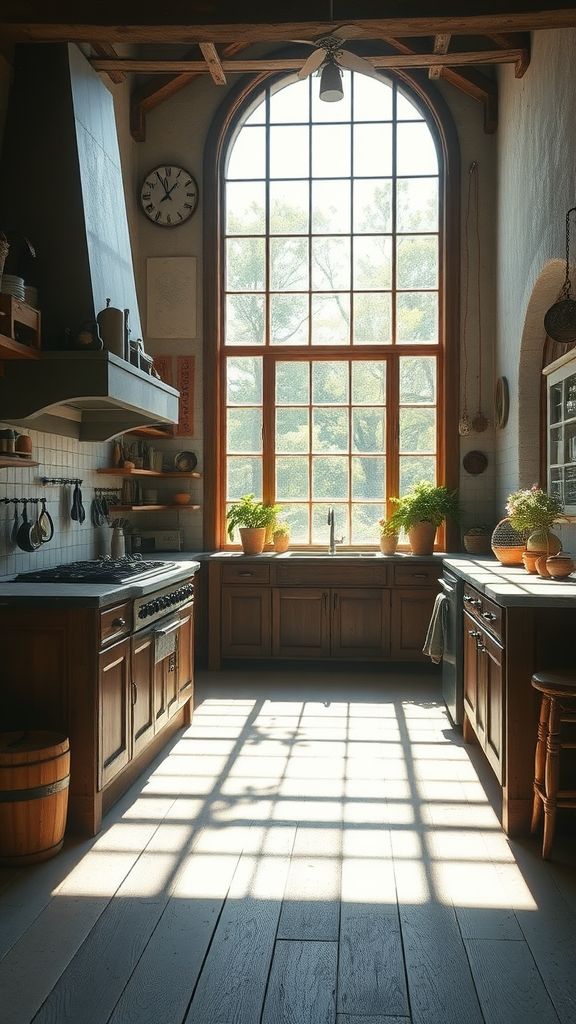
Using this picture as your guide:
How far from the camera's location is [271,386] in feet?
23.0

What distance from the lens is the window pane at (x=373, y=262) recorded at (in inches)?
273

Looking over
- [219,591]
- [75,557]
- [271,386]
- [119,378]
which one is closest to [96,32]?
[119,378]

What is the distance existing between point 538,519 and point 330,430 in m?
2.74

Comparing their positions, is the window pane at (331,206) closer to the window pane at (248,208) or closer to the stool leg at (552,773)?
the window pane at (248,208)

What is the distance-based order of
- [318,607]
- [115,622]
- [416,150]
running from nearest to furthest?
[115,622] < [318,607] < [416,150]

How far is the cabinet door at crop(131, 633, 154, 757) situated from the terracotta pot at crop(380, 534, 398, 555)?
2757mm

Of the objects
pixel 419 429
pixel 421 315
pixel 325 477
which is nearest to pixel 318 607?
pixel 325 477

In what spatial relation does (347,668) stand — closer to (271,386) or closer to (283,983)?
(271,386)

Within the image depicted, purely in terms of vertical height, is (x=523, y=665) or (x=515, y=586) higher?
(x=515, y=586)

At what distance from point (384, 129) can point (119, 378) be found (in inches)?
157

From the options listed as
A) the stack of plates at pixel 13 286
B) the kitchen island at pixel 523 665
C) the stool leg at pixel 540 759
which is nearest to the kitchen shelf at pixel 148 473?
the stack of plates at pixel 13 286

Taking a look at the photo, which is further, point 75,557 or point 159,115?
point 159,115

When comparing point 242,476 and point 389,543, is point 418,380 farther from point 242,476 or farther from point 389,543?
point 242,476

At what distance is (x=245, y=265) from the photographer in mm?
7055
